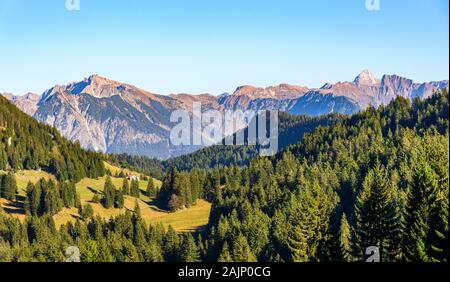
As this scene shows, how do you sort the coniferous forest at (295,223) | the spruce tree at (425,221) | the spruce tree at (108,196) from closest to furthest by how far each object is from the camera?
the spruce tree at (425,221) → the coniferous forest at (295,223) → the spruce tree at (108,196)

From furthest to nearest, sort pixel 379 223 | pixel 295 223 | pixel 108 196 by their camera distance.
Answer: pixel 108 196, pixel 295 223, pixel 379 223

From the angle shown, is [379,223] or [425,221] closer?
[425,221]

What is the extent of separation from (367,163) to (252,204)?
146 feet

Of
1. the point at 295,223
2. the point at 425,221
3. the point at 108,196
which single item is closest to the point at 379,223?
the point at 425,221

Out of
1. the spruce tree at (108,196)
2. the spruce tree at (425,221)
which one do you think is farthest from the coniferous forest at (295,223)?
the spruce tree at (108,196)

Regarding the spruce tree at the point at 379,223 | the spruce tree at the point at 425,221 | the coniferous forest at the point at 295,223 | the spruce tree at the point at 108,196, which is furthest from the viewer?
the spruce tree at the point at 108,196

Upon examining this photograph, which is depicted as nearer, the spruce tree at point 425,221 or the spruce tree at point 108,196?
the spruce tree at point 425,221

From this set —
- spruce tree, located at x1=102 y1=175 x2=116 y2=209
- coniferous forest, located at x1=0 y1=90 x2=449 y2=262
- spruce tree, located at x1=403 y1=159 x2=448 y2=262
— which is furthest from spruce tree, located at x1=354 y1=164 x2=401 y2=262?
spruce tree, located at x1=102 y1=175 x2=116 y2=209

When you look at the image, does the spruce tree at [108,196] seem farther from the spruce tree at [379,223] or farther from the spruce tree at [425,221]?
the spruce tree at [425,221]

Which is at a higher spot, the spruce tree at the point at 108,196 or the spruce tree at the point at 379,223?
the spruce tree at the point at 379,223

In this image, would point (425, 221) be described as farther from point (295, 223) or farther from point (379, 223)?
point (295, 223)

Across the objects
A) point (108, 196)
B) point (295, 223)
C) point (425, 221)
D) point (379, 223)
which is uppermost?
point (425, 221)
